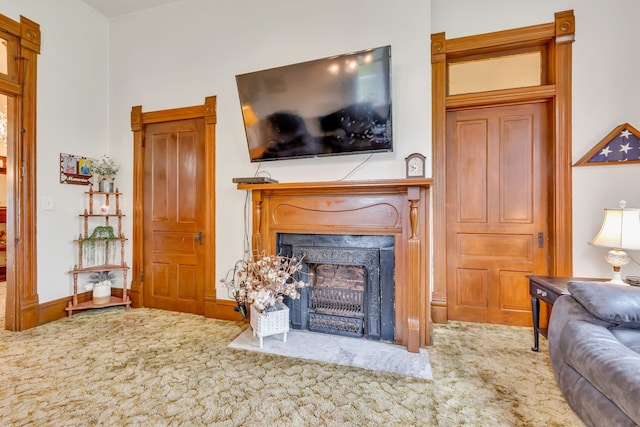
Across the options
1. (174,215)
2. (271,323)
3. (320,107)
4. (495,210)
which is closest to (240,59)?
(320,107)

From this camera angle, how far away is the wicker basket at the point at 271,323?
2.46 m

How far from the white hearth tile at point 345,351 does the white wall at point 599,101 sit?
174cm

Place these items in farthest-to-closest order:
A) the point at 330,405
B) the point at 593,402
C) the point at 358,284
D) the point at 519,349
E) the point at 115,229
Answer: the point at 115,229 < the point at 358,284 < the point at 519,349 < the point at 330,405 < the point at 593,402

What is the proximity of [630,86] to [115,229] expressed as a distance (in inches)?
209

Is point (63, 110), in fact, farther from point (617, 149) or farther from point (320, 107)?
point (617, 149)

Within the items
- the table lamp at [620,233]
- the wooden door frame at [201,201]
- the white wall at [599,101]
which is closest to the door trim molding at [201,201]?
the wooden door frame at [201,201]

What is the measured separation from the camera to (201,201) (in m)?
3.25

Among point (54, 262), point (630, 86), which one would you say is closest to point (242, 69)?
point (54, 262)

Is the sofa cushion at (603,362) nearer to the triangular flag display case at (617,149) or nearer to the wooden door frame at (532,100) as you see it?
the wooden door frame at (532,100)

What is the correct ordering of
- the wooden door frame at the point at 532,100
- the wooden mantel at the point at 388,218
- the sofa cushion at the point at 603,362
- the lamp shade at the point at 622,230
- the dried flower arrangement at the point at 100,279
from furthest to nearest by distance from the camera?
1. the dried flower arrangement at the point at 100,279
2. the wooden door frame at the point at 532,100
3. the wooden mantel at the point at 388,218
4. the lamp shade at the point at 622,230
5. the sofa cushion at the point at 603,362

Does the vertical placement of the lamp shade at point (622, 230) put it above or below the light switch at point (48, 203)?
below

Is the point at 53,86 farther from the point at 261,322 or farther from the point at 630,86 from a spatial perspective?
the point at 630,86

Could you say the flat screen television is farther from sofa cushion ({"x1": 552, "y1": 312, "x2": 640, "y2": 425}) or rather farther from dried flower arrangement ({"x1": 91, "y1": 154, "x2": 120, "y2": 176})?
dried flower arrangement ({"x1": 91, "y1": 154, "x2": 120, "y2": 176})

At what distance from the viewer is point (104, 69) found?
3.56m
